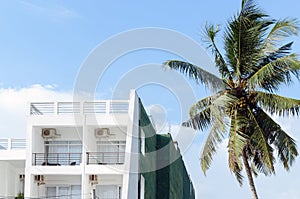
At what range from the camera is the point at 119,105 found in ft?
80.2

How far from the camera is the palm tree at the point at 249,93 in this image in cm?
1930

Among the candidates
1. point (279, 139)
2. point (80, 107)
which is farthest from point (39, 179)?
point (279, 139)

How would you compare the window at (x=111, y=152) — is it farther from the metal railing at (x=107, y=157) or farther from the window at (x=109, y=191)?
the window at (x=109, y=191)

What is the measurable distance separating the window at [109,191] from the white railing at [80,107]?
10.7ft

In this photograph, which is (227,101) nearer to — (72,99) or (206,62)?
(206,62)

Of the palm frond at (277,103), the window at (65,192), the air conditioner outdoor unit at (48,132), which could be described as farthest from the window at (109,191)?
the palm frond at (277,103)

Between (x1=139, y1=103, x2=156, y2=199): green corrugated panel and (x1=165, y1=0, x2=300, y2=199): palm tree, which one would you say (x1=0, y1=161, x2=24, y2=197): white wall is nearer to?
(x1=139, y1=103, x2=156, y2=199): green corrugated panel

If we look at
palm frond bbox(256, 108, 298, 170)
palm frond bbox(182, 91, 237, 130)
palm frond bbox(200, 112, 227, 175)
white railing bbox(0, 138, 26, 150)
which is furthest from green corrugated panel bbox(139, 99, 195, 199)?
palm frond bbox(256, 108, 298, 170)

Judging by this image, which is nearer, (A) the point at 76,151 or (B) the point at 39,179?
(B) the point at 39,179

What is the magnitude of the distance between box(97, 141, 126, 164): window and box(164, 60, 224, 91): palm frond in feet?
19.0

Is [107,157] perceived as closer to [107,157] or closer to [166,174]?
[107,157]

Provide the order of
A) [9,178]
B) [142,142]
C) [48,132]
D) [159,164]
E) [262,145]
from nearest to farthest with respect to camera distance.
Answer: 1. [262,145]
2. [142,142]
3. [48,132]
4. [9,178]
5. [159,164]

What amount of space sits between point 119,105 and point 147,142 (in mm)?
2177

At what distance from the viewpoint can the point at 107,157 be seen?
82.6 ft
